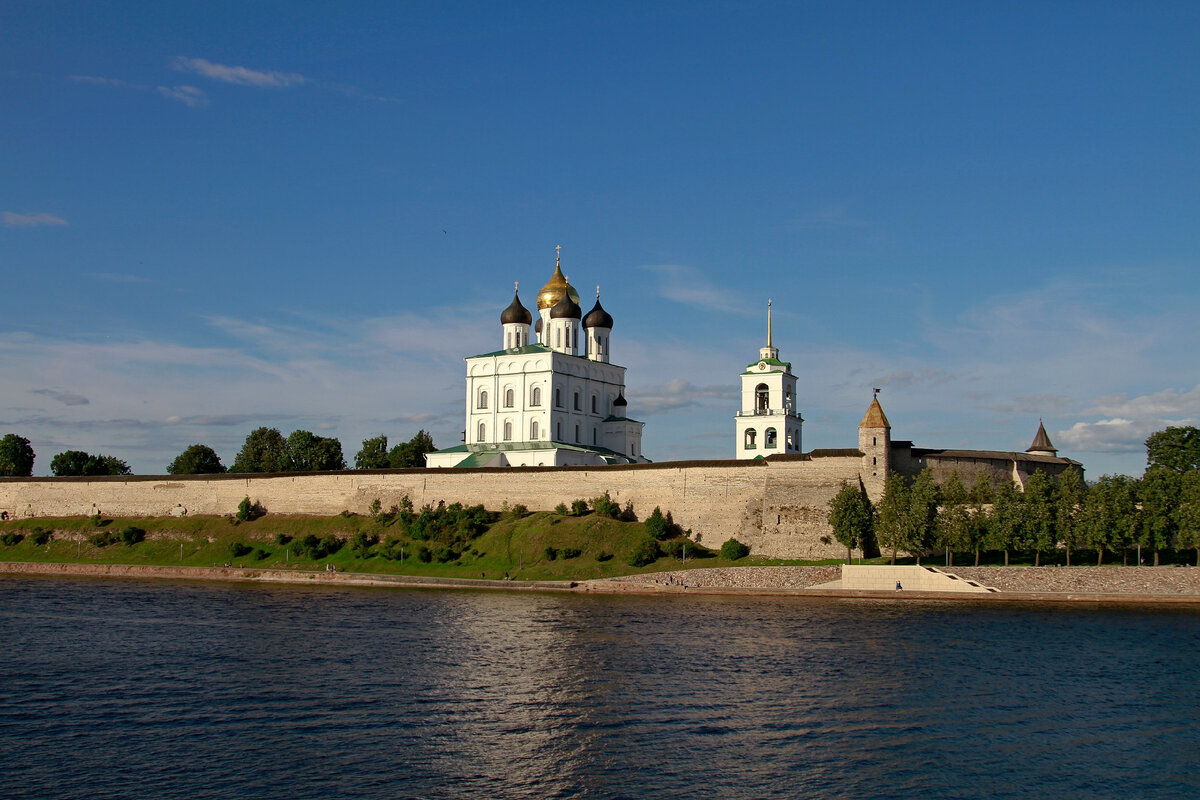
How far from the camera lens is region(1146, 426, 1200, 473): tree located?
57.9 meters

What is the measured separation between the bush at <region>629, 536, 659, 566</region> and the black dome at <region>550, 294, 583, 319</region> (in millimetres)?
23164

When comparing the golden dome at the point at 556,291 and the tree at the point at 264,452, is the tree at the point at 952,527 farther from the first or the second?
the tree at the point at 264,452

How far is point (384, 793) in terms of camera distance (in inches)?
636

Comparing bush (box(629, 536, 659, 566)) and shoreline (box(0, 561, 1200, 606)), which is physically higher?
bush (box(629, 536, 659, 566))

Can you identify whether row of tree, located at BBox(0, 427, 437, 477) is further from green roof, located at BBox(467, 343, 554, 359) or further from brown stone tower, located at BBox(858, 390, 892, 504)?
brown stone tower, located at BBox(858, 390, 892, 504)

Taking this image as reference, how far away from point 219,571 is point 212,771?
36.7 metres

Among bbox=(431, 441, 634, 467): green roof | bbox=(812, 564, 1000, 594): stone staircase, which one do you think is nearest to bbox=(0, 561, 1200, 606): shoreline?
bbox=(812, 564, 1000, 594): stone staircase

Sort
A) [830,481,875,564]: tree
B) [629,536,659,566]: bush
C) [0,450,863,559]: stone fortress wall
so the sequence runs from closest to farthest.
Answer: [830,481,875,564]: tree, [629,536,659,566]: bush, [0,450,863,559]: stone fortress wall

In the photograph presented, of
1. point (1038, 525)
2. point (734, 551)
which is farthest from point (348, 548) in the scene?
point (1038, 525)

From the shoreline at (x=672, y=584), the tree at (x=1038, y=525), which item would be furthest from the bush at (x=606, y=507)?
the tree at (x=1038, y=525)

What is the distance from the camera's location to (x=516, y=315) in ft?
218

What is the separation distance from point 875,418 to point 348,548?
24782 mm

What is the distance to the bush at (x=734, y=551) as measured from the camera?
44.9 meters

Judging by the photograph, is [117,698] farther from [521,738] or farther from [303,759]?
[521,738]
